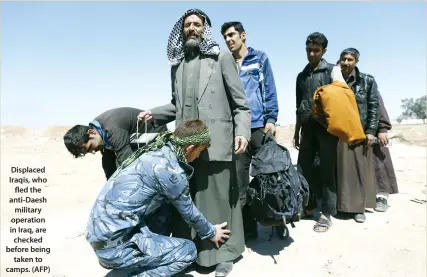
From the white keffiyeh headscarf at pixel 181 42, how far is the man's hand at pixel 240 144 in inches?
30.3

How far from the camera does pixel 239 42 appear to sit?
359cm

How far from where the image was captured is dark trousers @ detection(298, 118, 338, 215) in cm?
392

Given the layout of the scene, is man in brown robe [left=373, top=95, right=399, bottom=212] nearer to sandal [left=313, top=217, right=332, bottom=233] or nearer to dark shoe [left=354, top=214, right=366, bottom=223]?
dark shoe [left=354, top=214, right=366, bottom=223]

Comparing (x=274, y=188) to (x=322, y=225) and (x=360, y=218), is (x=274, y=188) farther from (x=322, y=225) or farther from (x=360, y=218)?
(x=360, y=218)

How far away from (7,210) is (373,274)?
539cm

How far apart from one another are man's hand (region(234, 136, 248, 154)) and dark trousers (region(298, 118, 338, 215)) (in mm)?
1425

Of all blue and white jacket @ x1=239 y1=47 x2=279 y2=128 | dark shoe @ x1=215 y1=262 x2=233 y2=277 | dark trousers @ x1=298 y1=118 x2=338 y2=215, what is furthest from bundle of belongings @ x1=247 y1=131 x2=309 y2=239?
dark trousers @ x1=298 y1=118 x2=338 y2=215

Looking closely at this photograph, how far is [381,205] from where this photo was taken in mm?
4602

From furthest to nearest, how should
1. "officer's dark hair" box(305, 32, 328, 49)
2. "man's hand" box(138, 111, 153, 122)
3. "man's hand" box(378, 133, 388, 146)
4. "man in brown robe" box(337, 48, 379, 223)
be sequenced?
"man's hand" box(378, 133, 388, 146) < "man in brown robe" box(337, 48, 379, 223) < "officer's dark hair" box(305, 32, 328, 49) < "man's hand" box(138, 111, 153, 122)

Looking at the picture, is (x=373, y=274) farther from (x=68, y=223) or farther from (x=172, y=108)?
(x=68, y=223)

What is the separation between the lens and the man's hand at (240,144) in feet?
9.26

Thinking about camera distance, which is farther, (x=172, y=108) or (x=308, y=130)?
(x=308, y=130)

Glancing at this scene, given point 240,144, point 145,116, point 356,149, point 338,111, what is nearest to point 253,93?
point 240,144

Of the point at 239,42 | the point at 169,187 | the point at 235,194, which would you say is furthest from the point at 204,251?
the point at 239,42
